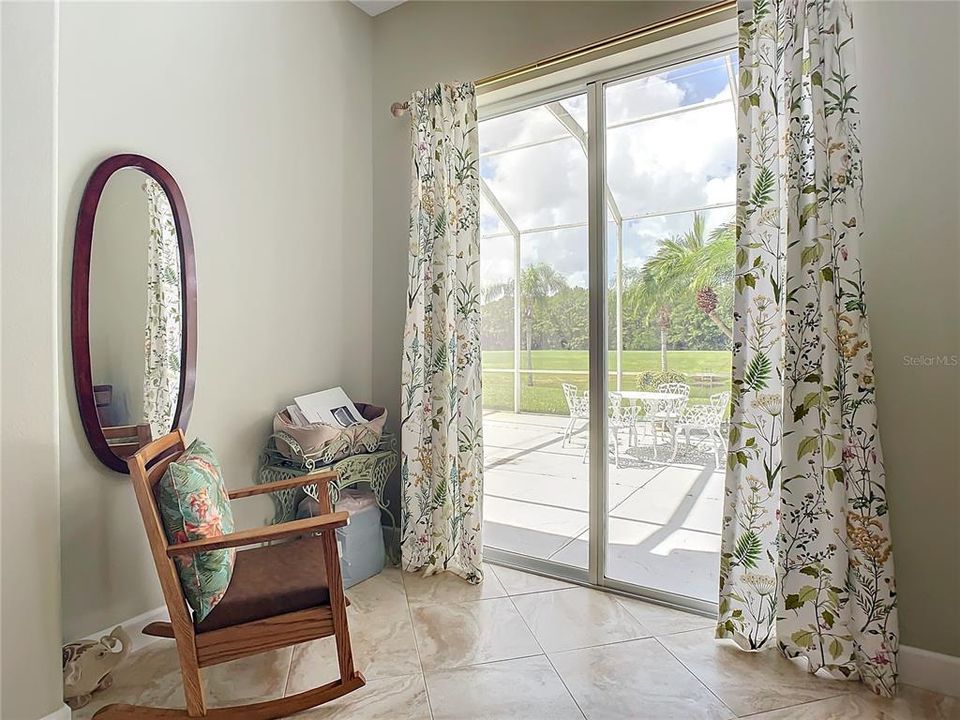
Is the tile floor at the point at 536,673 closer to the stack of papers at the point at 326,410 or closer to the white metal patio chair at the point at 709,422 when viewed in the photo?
the white metal patio chair at the point at 709,422

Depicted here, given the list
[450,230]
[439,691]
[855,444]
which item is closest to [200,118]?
[450,230]

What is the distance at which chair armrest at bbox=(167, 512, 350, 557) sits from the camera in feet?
5.43

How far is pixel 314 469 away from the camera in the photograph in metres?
2.53

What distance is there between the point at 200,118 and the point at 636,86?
1.87 metres

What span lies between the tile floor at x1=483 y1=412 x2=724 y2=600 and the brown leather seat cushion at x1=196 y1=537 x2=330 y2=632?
1.20 metres

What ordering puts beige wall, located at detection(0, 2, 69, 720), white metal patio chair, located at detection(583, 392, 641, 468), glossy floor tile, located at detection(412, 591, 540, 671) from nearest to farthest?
1. beige wall, located at detection(0, 2, 69, 720)
2. glossy floor tile, located at detection(412, 591, 540, 671)
3. white metal patio chair, located at detection(583, 392, 641, 468)

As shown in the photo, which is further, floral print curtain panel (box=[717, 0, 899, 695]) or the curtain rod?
the curtain rod

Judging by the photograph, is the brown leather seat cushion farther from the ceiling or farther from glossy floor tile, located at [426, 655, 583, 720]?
the ceiling

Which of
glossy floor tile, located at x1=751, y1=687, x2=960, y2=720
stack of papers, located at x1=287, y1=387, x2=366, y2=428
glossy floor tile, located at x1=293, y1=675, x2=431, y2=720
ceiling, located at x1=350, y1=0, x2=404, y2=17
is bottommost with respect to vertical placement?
glossy floor tile, located at x1=751, y1=687, x2=960, y2=720

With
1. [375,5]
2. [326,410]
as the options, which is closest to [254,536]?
[326,410]

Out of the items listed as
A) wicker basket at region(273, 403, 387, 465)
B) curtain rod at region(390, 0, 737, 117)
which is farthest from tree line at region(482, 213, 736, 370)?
wicker basket at region(273, 403, 387, 465)

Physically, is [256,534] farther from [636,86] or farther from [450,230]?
[636,86]

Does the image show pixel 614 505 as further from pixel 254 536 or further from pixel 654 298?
pixel 254 536

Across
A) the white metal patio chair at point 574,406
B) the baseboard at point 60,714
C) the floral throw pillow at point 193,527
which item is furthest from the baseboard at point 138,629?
the white metal patio chair at point 574,406
